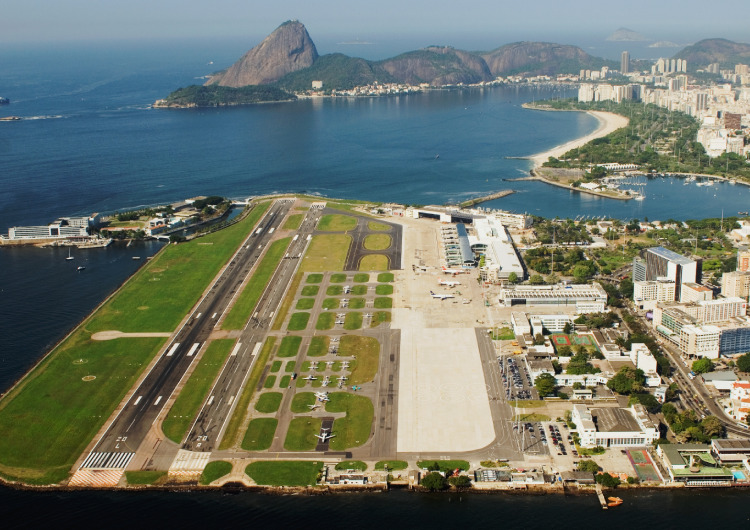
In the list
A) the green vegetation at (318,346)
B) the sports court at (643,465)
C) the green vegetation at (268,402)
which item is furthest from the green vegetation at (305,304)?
the sports court at (643,465)

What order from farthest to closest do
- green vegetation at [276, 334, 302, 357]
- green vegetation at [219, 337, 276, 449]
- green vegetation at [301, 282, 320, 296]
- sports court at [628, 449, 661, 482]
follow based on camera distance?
1. green vegetation at [301, 282, 320, 296]
2. green vegetation at [276, 334, 302, 357]
3. green vegetation at [219, 337, 276, 449]
4. sports court at [628, 449, 661, 482]

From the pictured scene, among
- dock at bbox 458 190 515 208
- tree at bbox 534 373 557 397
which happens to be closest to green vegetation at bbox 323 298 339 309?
tree at bbox 534 373 557 397

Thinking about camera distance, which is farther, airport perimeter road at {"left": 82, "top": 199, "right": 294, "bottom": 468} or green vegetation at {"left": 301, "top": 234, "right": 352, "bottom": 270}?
green vegetation at {"left": 301, "top": 234, "right": 352, "bottom": 270}

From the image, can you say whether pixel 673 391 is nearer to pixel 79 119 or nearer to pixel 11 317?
pixel 11 317

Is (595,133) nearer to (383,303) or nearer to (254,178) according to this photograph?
(254,178)

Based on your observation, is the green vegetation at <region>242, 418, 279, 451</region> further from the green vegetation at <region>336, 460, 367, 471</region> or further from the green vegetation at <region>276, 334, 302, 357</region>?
the green vegetation at <region>276, 334, 302, 357</region>

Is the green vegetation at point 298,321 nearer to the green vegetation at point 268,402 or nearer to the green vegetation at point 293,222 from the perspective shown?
the green vegetation at point 268,402

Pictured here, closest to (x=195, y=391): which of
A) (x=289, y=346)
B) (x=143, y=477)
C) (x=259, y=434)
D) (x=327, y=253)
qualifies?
(x=259, y=434)
